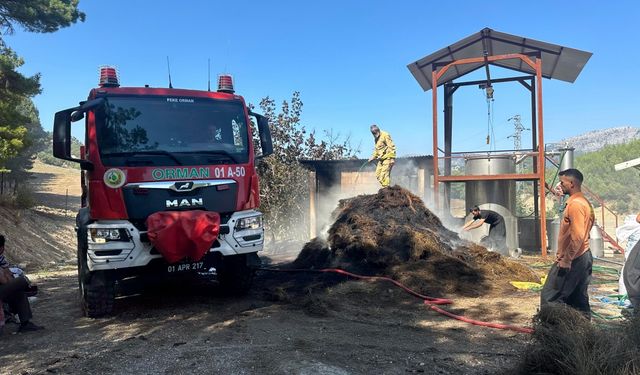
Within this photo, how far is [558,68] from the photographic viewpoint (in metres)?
12.7

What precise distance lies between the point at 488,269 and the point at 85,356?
21.1ft

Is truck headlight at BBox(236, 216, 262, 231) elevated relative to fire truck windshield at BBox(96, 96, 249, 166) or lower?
lower

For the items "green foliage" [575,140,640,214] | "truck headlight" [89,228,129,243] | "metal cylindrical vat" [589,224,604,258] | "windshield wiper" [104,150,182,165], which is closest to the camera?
"truck headlight" [89,228,129,243]

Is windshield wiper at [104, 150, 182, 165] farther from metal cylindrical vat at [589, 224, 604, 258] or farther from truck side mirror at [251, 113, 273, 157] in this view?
metal cylindrical vat at [589, 224, 604, 258]

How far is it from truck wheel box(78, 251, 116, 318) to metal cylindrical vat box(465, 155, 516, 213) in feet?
32.6

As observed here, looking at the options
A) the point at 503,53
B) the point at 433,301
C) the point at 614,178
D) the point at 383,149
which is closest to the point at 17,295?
the point at 433,301

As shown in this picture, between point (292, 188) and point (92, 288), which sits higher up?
point (292, 188)

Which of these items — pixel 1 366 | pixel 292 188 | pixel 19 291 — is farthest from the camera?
pixel 292 188

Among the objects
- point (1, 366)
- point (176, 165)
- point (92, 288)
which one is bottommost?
point (1, 366)

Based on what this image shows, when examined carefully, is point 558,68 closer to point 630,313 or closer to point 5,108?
point 630,313

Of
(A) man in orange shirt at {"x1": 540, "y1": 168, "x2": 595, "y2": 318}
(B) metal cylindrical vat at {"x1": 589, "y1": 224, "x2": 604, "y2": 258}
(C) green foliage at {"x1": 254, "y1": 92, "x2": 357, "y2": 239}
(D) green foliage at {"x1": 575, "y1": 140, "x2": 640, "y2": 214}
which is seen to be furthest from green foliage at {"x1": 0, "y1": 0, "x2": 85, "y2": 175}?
A: (D) green foliage at {"x1": 575, "y1": 140, "x2": 640, "y2": 214}

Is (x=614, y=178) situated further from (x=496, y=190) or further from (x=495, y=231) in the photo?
(x=495, y=231)

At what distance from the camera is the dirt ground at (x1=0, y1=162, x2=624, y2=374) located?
4.25 metres

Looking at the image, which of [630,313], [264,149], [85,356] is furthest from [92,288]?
[630,313]
